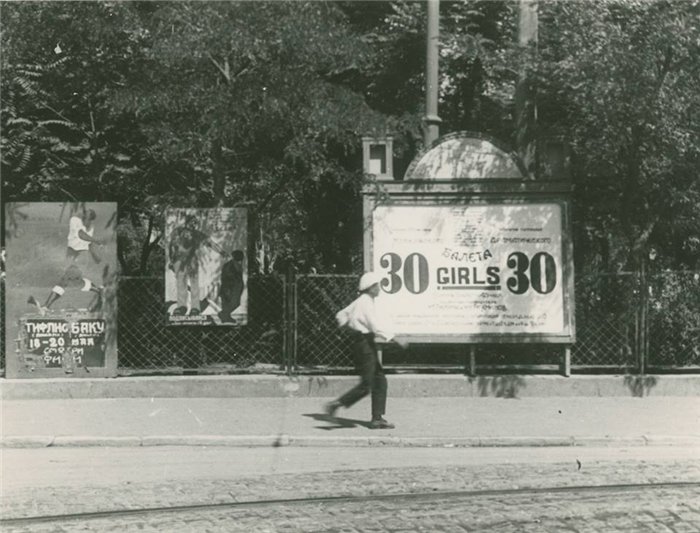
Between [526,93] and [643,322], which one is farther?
[526,93]

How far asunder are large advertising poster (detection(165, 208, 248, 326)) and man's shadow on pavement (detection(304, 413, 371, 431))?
197 cm

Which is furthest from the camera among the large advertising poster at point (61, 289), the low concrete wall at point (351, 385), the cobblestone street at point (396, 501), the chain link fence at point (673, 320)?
the chain link fence at point (673, 320)

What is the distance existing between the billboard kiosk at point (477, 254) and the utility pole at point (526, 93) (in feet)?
3.10

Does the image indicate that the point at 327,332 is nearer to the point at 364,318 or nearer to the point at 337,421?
the point at 337,421

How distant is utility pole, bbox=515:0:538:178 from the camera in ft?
46.1

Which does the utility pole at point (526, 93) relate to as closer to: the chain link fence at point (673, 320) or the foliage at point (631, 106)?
the foliage at point (631, 106)

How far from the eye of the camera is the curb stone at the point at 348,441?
10.5 metres

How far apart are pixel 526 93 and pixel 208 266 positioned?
4.83 m

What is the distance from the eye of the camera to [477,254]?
13.3 m

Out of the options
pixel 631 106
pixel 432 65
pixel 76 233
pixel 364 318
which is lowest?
pixel 364 318

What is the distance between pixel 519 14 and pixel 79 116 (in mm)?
6712

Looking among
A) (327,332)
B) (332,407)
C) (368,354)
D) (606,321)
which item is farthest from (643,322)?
(332,407)

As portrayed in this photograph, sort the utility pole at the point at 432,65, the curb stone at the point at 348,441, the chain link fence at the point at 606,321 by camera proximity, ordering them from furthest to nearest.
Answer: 1. the utility pole at the point at 432,65
2. the chain link fence at the point at 606,321
3. the curb stone at the point at 348,441

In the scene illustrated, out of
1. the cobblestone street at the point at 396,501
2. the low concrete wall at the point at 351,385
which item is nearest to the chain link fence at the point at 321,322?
the low concrete wall at the point at 351,385
